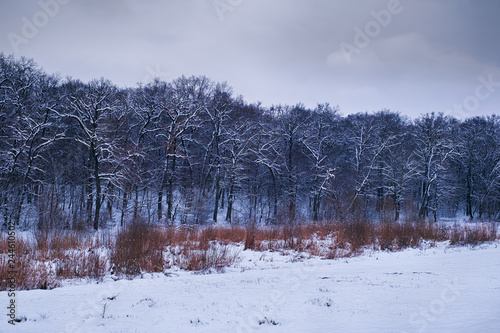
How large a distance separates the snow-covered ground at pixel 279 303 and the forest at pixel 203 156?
1371cm

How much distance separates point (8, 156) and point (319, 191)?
31.7 metres

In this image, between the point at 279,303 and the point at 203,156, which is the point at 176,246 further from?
the point at 203,156

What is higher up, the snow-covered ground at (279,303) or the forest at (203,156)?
the forest at (203,156)

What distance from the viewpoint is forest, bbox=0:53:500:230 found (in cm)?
2845

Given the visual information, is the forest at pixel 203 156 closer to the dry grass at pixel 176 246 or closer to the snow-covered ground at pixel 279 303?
the dry grass at pixel 176 246

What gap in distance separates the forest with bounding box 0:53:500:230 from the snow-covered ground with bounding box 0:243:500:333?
13709mm

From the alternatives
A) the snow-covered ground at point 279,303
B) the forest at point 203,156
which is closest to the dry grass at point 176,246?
the snow-covered ground at point 279,303

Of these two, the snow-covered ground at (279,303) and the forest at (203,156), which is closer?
the snow-covered ground at (279,303)

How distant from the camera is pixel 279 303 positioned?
22.6 feet

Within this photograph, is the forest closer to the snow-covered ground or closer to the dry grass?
the dry grass

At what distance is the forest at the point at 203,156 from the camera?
28453 mm

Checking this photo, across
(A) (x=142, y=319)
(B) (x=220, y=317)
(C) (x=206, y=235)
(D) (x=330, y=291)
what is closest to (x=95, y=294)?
(A) (x=142, y=319)

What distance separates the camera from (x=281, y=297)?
7.39m

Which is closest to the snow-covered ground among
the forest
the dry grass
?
the dry grass
